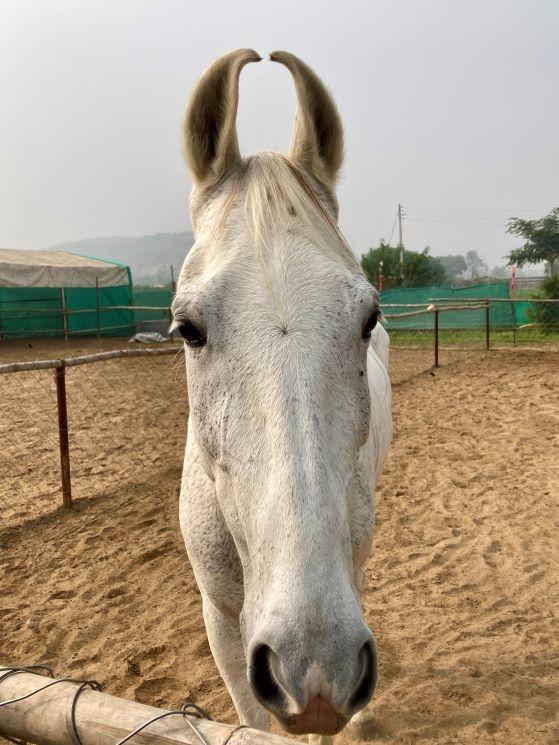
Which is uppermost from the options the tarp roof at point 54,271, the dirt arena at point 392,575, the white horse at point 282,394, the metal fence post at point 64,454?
the tarp roof at point 54,271

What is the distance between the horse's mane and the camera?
1.59m

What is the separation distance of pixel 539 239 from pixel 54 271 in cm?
3772

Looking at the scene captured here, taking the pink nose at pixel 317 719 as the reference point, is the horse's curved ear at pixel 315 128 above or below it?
above

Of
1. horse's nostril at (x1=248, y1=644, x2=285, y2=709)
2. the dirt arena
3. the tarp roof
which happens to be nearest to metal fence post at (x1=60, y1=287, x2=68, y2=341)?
the tarp roof

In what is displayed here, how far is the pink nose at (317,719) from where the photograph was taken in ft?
3.54

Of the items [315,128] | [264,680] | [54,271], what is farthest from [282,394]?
[54,271]

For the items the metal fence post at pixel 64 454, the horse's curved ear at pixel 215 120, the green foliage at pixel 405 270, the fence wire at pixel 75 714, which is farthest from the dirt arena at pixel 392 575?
the green foliage at pixel 405 270

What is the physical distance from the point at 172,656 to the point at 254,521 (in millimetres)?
2527

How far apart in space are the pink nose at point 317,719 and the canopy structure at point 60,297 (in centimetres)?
1961

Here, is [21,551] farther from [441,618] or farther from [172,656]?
[441,618]

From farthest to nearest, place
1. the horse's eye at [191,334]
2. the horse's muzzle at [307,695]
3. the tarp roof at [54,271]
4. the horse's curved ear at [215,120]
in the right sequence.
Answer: the tarp roof at [54,271]
the horse's curved ear at [215,120]
the horse's eye at [191,334]
the horse's muzzle at [307,695]

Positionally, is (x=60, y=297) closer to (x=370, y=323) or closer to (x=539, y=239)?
(x=370, y=323)

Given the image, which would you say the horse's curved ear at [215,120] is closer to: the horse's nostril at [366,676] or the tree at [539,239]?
the horse's nostril at [366,676]

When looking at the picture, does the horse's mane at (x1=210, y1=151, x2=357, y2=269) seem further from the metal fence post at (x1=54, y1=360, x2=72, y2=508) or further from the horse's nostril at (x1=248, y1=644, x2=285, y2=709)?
the metal fence post at (x1=54, y1=360, x2=72, y2=508)
